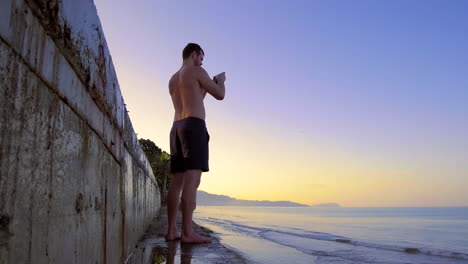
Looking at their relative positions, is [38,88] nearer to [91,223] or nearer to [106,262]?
[91,223]

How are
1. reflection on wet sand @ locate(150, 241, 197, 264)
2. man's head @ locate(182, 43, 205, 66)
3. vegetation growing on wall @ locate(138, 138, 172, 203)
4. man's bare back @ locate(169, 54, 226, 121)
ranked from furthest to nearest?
vegetation growing on wall @ locate(138, 138, 172, 203)
man's head @ locate(182, 43, 205, 66)
man's bare back @ locate(169, 54, 226, 121)
reflection on wet sand @ locate(150, 241, 197, 264)

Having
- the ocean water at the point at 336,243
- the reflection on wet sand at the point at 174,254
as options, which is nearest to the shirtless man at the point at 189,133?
the reflection on wet sand at the point at 174,254

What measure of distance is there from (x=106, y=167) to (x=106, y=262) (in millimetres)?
505

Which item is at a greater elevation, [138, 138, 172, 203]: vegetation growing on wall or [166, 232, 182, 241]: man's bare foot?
[138, 138, 172, 203]: vegetation growing on wall

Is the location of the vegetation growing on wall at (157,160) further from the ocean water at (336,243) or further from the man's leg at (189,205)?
the man's leg at (189,205)

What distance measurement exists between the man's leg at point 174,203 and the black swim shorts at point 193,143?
17 cm

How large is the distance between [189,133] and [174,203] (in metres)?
0.81

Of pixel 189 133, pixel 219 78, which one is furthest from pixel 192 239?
pixel 219 78

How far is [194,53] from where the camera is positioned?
4352 mm

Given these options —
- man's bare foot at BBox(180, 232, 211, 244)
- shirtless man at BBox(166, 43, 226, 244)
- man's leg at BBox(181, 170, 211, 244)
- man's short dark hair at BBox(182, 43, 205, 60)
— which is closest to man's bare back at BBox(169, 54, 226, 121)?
shirtless man at BBox(166, 43, 226, 244)

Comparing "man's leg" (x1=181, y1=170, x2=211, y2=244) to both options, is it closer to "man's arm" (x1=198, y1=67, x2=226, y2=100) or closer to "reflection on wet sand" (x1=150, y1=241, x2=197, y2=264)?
"reflection on wet sand" (x1=150, y1=241, x2=197, y2=264)

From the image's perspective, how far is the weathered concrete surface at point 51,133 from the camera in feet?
2.69

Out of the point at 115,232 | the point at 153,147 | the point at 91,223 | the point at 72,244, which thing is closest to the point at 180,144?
the point at 115,232

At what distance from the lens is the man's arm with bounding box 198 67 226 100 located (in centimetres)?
420
